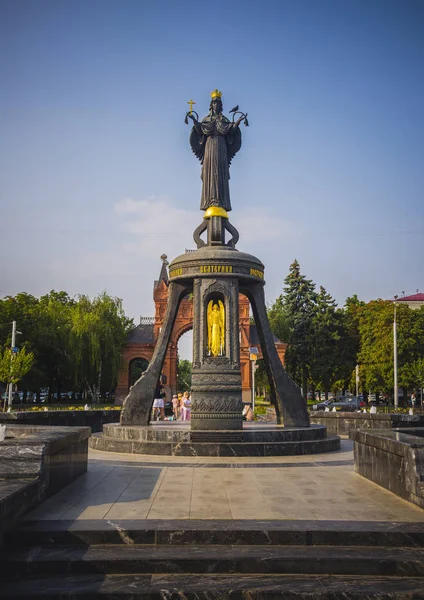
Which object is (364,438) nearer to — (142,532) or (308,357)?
Result: (142,532)

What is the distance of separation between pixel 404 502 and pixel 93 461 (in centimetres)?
585

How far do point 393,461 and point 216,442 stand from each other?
15.2ft

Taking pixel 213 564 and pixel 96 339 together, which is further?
pixel 96 339

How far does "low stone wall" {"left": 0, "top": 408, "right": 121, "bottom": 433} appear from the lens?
15804mm

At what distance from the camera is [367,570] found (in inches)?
191

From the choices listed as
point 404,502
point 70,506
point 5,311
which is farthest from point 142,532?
point 5,311

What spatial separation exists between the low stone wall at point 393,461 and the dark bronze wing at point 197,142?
8.75 metres

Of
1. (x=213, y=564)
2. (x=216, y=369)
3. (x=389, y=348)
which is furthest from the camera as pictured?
(x=389, y=348)

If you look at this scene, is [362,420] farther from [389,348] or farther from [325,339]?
[325,339]

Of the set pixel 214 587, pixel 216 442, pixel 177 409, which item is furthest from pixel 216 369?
pixel 177 409

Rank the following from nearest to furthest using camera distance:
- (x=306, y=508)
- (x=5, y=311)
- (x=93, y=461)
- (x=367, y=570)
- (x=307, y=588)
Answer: (x=307, y=588) < (x=367, y=570) < (x=306, y=508) < (x=93, y=461) < (x=5, y=311)

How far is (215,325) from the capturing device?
43.5 feet

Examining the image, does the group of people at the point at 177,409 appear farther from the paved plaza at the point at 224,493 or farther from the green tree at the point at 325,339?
the green tree at the point at 325,339

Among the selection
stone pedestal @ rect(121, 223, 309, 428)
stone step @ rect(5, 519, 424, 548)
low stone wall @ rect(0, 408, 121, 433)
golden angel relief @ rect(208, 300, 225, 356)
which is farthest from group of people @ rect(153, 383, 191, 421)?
stone step @ rect(5, 519, 424, 548)
